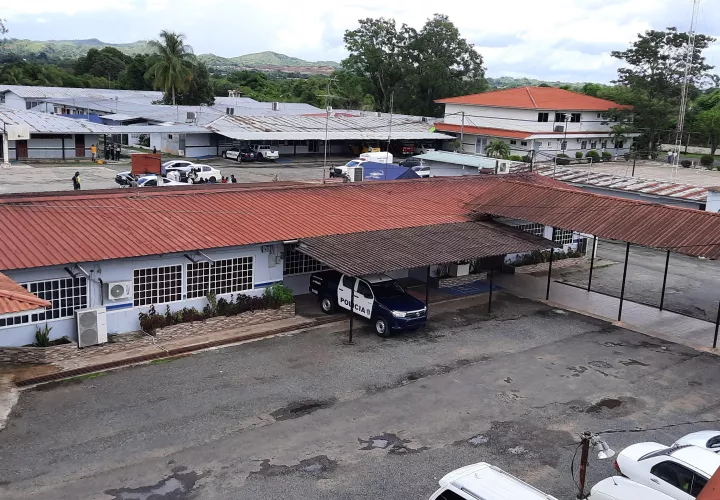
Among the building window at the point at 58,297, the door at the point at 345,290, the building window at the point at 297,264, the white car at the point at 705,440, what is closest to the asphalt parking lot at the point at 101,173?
the building window at the point at 297,264

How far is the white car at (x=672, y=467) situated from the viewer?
11977 millimetres

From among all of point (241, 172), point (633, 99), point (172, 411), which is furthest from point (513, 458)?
point (633, 99)

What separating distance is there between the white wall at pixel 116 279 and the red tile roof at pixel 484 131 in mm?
51600

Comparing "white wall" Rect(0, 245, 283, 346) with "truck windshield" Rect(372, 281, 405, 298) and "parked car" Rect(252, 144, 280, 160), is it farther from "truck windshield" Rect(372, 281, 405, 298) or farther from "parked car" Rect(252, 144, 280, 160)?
"parked car" Rect(252, 144, 280, 160)

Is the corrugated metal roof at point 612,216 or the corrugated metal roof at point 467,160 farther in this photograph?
the corrugated metal roof at point 467,160

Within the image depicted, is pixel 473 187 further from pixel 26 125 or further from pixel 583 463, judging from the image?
pixel 26 125

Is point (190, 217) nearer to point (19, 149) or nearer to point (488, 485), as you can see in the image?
point (488, 485)

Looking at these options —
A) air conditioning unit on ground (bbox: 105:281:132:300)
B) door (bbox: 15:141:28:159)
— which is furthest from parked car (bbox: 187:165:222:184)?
air conditioning unit on ground (bbox: 105:281:132:300)

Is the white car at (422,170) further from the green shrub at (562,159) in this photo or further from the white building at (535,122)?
the green shrub at (562,159)

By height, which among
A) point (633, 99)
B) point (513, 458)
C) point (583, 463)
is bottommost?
point (513, 458)

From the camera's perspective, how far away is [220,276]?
71.5 ft

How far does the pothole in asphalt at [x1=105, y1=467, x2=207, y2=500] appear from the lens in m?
12.4

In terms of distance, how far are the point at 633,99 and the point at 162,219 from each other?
67.4 meters

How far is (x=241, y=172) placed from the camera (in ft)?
177
